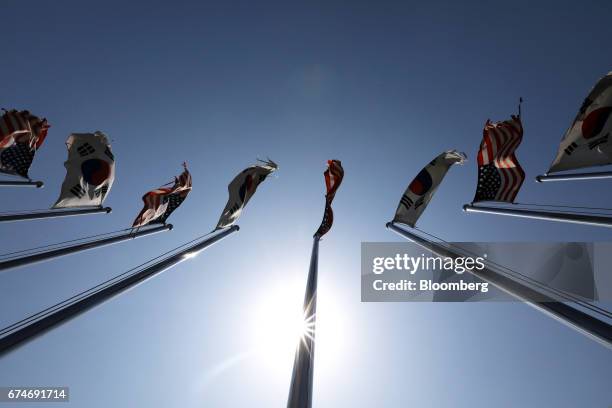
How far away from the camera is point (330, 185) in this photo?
12562 millimetres

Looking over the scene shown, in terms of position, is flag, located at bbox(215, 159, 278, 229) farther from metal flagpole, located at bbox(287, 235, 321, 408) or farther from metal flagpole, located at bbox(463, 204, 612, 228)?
metal flagpole, located at bbox(463, 204, 612, 228)

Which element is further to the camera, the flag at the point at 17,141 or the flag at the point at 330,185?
the flag at the point at 330,185

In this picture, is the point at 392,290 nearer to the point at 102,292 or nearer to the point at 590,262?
the point at 590,262

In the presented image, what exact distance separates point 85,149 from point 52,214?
267cm

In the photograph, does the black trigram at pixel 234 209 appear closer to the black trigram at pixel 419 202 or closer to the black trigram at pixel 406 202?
the black trigram at pixel 406 202

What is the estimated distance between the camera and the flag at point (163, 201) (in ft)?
35.9

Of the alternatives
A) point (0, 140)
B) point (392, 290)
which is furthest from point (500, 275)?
point (0, 140)

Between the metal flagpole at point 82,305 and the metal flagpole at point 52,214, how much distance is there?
5682 millimetres

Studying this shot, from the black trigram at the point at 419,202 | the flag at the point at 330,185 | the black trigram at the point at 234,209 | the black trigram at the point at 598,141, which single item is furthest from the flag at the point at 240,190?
the black trigram at the point at 598,141

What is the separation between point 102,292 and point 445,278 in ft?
30.1

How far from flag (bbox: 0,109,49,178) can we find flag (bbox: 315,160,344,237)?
11752mm

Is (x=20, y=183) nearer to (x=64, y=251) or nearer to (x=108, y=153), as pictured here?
(x=108, y=153)

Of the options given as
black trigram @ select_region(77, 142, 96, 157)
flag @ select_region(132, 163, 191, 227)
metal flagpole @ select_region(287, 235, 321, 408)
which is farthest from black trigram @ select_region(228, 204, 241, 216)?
metal flagpole @ select_region(287, 235, 321, 408)

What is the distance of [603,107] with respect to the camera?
8211 mm
